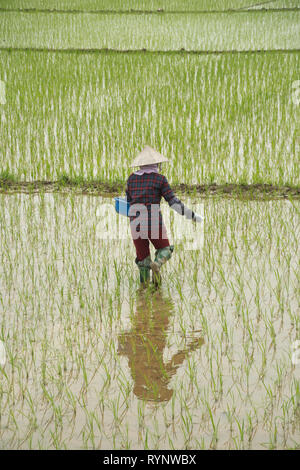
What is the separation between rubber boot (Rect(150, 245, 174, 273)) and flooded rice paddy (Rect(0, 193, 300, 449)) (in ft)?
0.53

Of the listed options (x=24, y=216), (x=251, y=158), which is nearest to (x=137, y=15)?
(x=251, y=158)

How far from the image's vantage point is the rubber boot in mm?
3442

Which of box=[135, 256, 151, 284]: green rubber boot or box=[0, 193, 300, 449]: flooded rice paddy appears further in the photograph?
box=[135, 256, 151, 284]: green rubber boot

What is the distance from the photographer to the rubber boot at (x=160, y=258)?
3442 millimetres

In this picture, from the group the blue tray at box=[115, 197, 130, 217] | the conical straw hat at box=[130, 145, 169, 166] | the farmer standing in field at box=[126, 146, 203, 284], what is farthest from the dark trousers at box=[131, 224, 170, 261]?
the conical straw hat at box=[130, 145, 169, 166]

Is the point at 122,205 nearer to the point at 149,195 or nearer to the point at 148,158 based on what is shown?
the point at 149,195

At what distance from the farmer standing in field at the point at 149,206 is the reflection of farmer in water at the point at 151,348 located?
0.19 metres

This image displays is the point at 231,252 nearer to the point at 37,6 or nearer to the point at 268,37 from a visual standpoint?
the point at 268,37

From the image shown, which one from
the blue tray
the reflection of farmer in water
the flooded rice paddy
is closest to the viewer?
the flooded rice paddy

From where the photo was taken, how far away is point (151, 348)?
9.85ft

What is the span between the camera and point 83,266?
150 inches

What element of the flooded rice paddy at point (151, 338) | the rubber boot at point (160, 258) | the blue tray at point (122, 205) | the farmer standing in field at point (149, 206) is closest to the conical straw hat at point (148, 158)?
the farmer standing in field at point (149, 206)

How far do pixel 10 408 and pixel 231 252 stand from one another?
194 cm

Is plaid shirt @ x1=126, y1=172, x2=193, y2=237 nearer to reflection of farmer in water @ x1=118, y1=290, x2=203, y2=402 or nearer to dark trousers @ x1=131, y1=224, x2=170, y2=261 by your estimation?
dark trousers @ x1=131, y1=224, x2=170, y2=261
